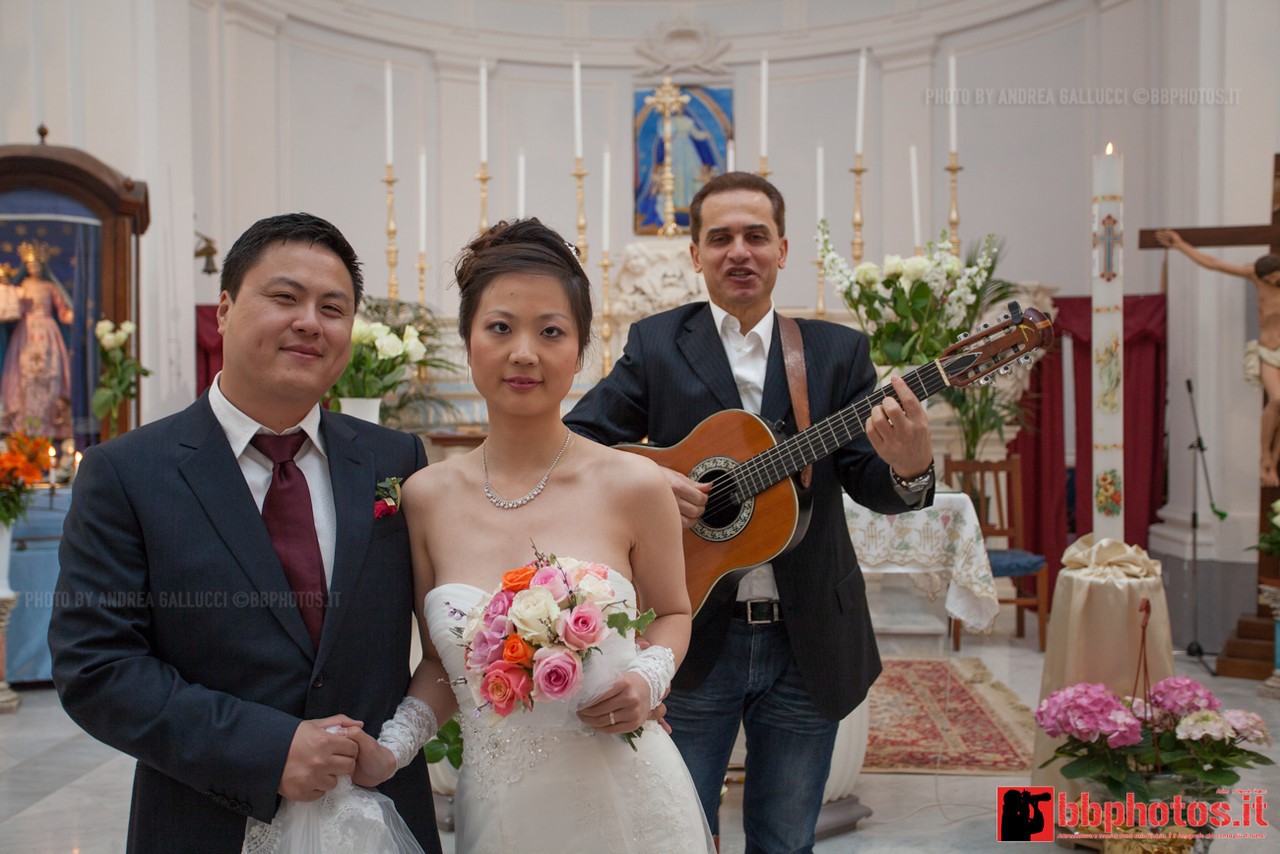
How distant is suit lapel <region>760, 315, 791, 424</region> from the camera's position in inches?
101

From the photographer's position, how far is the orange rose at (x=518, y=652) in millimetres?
1499

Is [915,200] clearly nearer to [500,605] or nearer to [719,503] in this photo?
[719,503]

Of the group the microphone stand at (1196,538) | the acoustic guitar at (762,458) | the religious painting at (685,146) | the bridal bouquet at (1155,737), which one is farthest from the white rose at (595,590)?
the religious painting at (685,146)

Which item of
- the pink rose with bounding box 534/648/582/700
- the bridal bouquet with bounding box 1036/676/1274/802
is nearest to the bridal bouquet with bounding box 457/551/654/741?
the pink rose with bounding box 534/648/582/700

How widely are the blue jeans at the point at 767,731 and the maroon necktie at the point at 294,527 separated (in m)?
1.03

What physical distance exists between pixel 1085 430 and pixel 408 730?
7.59 m

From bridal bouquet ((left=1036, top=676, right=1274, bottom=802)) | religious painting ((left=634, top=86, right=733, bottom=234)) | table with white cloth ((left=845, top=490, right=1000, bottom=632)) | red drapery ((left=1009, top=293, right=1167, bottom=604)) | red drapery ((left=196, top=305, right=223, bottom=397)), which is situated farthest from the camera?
religious painting ((left=634, top=86, right=733, bottom=234))

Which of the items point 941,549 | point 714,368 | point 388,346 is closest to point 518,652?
point 714,368

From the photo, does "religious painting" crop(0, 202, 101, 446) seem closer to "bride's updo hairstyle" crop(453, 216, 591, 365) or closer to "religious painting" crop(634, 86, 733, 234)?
"bride's updo hairstyle" crop(453, 216, 591, 365)

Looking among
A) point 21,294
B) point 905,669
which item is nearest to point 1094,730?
point 905,669

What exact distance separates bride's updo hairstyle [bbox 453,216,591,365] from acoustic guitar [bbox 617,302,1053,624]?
2.32ft

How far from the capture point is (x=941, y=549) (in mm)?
4961

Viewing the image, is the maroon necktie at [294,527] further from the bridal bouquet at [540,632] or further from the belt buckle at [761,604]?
the belt buckle at [761,604]

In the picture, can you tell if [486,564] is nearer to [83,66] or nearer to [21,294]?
[21,294]
